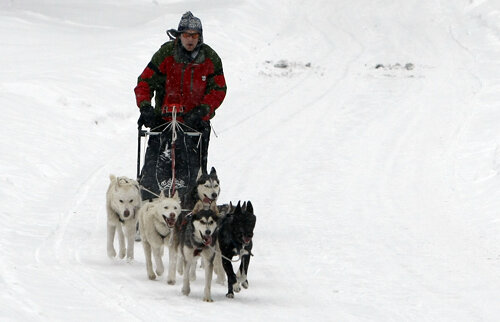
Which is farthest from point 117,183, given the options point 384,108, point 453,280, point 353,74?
point 353,74

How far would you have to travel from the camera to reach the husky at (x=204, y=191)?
7922mm

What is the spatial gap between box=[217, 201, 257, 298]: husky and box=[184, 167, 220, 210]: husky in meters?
1.14

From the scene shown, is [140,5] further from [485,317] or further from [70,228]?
[485,317]

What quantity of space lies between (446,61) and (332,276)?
1560 cm

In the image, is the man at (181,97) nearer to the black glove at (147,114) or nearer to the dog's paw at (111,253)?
the black glove at (147,114)

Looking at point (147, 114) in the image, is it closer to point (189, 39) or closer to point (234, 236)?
point (189, 39)

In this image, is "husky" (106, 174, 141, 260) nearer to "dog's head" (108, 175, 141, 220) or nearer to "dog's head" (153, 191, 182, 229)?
"dog's head" (108, 175, 141, 220)

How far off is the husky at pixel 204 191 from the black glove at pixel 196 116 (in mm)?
595

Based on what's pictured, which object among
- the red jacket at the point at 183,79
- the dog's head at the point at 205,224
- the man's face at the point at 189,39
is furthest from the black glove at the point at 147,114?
the dog's head at the point at 205,224

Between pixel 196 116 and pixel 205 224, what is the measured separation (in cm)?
212

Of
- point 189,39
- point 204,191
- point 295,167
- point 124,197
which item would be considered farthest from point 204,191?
point 295,167

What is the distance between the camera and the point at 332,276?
728 centimetres

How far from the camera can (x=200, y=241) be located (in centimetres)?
654

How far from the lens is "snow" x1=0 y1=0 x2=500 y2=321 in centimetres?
644
